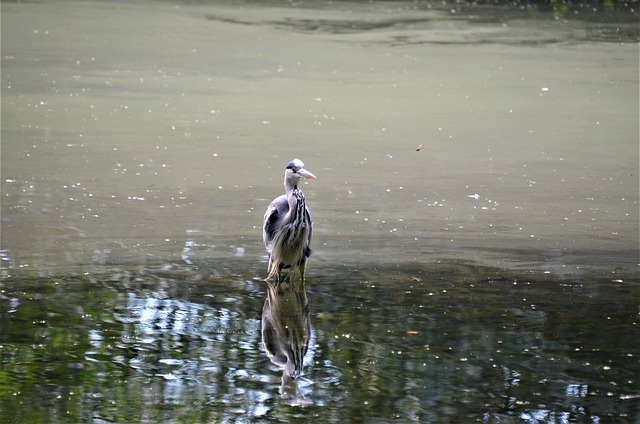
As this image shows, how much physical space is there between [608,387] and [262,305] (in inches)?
88.9

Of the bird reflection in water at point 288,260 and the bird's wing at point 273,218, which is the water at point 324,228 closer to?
the bird reflection in water at point 288,260

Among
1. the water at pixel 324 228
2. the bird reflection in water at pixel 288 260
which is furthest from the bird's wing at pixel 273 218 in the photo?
the water at pixel 324 228

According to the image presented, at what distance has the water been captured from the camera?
5898mm

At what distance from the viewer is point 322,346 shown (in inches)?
257

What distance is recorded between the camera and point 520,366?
624cm

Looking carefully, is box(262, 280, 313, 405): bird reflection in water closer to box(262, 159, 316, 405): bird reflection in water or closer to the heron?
box(262, 159, 316, 405): bird reflection in water

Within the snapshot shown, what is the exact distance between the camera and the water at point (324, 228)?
232 inches

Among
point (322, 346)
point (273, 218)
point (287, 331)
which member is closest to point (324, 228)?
point (273, 218)

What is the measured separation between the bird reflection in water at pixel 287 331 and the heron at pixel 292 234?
0.15 meters

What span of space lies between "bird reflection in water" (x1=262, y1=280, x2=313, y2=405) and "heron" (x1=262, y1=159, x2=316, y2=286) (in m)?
0.15

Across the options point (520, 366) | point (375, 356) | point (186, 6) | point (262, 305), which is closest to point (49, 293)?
point (262, 305)

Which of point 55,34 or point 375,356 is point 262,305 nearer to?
point 375,356

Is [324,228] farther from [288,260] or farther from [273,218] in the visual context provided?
[288,260]

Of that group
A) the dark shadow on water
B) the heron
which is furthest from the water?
the heron
